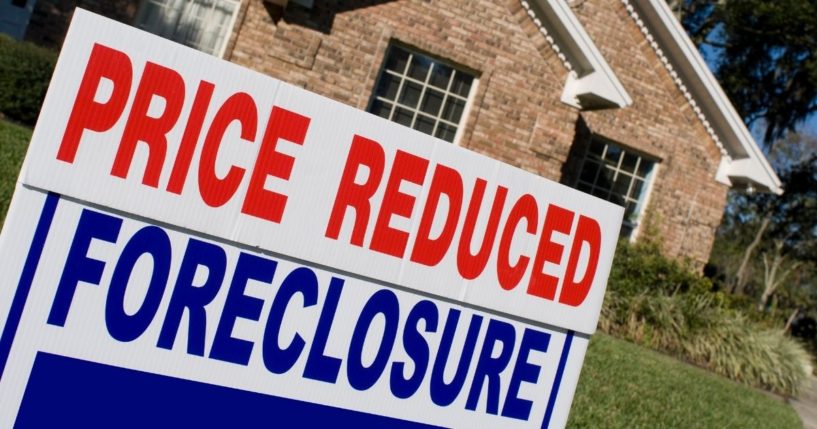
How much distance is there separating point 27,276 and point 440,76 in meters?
12.3

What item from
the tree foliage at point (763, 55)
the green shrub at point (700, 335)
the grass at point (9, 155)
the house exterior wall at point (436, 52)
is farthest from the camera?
the tree foliage at point (763, 55)

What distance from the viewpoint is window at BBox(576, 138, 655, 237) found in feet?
55.0

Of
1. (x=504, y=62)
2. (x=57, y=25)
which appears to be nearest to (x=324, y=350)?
(x=504, y=62)

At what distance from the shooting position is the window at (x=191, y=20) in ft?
45.5

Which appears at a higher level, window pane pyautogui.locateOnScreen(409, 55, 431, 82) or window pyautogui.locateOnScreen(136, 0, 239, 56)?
window pane pyautogui.locateOnScreen(409, 55, 431, 82)

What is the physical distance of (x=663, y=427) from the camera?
732 cm

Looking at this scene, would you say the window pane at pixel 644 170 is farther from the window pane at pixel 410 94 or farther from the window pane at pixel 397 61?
the window pane at pixel 397 61

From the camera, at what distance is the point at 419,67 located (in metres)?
13.9

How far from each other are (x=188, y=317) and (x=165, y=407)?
0.21m

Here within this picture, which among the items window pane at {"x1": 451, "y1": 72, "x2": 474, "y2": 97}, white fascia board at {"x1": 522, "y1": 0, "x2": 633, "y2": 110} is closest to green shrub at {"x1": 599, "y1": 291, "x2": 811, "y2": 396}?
white fascia board at {"x1": 522, "y1": 0, "x2": 633, "y2": 110}

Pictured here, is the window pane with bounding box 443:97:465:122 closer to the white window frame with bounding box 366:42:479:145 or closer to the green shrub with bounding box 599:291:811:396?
the white window frame with bounding box 366:42:479:145

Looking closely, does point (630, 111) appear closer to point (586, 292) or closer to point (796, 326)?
point (586, 292)

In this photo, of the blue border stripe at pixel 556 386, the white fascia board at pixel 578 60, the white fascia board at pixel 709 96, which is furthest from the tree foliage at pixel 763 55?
the blue border stripe at pixel 556 386

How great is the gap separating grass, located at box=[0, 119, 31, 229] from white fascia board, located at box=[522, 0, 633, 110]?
734 cm
